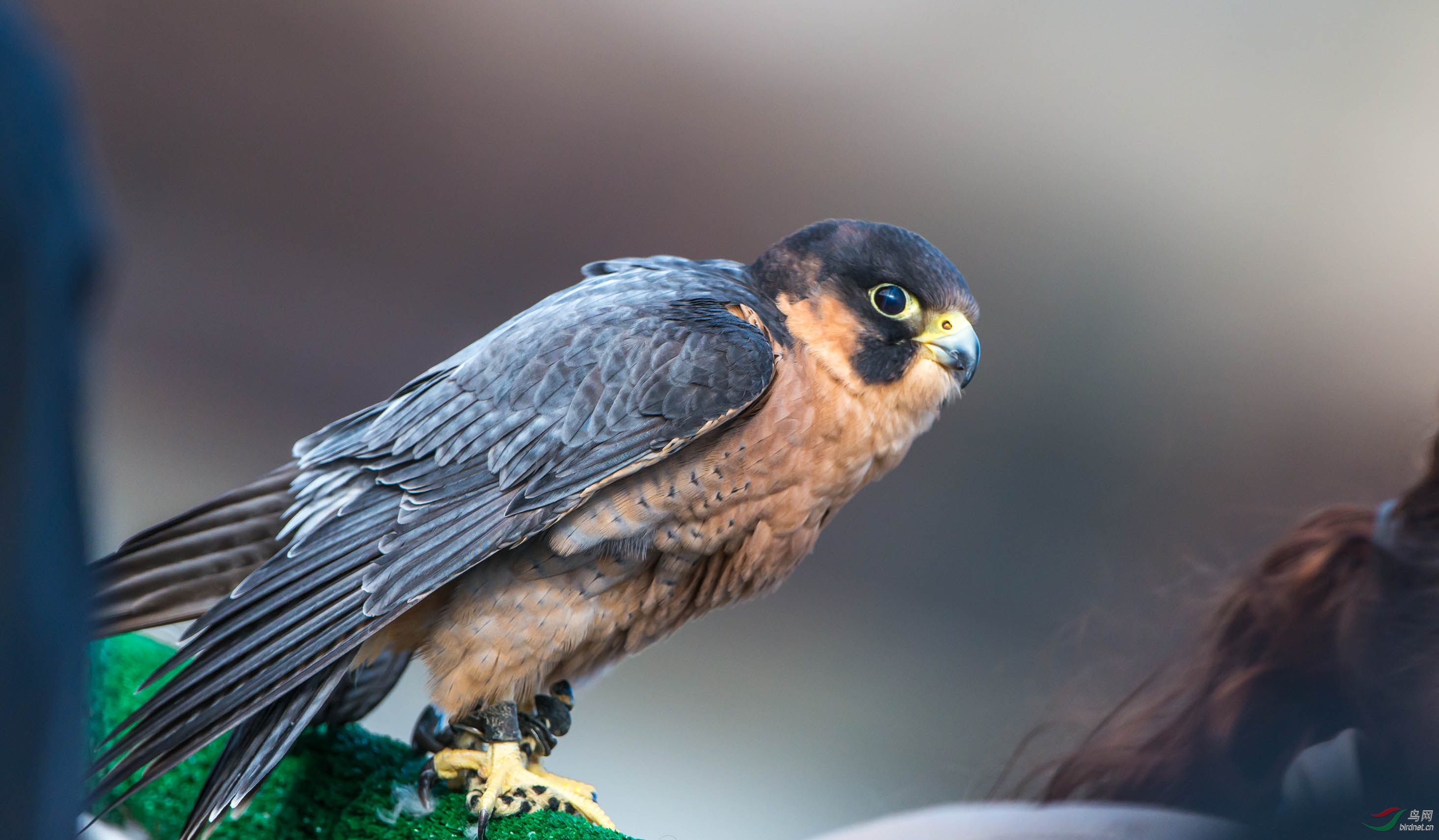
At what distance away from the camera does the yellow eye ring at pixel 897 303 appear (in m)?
0.94

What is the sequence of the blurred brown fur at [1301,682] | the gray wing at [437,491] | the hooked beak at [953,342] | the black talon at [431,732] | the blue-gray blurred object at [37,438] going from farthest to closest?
the blurred brown fur at [1301,682], the black talon at [431,732], the hooked beak at [953,342], the gray wing at [437,491], the blue-gray blurred object at [37,438]

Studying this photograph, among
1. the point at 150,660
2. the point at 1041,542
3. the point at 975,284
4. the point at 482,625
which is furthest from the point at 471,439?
the point at 1041,542

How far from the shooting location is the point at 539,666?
3.00 feet

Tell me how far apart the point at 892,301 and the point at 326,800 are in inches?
36.6

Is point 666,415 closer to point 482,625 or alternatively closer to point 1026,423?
point 482,625

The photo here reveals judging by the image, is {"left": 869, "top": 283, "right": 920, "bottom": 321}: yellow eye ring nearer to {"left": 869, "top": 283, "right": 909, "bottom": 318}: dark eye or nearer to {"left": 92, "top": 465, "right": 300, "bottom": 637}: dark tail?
{"left": 869, "top": 283, "right": 909, "bottom": 318}: dark eye

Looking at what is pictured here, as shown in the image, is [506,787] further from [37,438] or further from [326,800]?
Answer: [37,438]

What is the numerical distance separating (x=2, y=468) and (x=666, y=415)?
0.59 metres

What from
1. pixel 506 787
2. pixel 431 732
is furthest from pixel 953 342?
pixel 431 732
